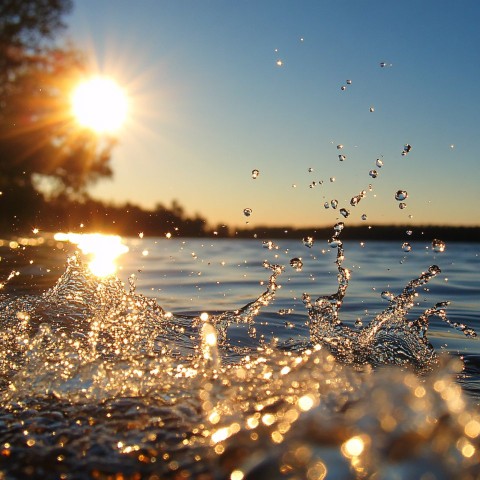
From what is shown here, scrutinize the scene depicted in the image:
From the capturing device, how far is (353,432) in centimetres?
203

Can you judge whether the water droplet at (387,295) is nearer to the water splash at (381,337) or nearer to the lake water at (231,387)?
the lake water at (231,387)

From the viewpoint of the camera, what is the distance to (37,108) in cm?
2197

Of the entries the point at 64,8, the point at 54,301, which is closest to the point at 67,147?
the point at 64,8

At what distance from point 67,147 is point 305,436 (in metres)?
23.1

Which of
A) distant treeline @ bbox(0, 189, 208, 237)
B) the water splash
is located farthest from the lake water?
distant treeline @ bbox(0, 189, 208, 237)

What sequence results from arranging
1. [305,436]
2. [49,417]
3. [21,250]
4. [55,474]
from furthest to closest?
[21,250] → [49,417] → [305,436] → [55,474]

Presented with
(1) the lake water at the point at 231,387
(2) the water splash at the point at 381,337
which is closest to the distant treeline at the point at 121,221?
(1) the lake water at the point at 231,387

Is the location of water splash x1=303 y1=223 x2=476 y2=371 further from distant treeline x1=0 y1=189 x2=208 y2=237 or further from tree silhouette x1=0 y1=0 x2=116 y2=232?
tree silhouette x1=0 y1=0 x2=116 y2=232

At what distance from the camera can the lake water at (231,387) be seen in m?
1.93

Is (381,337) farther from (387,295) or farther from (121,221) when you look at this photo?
(121,221)

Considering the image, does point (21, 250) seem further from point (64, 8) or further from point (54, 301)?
point (64, 8)

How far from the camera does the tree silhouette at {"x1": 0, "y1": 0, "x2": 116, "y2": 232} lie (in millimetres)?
21656

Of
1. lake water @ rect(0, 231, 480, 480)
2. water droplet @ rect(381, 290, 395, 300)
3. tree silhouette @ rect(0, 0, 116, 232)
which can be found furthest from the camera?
tree silhouette @ rect(0, 0, 116, 232)

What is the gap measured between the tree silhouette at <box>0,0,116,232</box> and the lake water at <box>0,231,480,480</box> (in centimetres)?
1679
